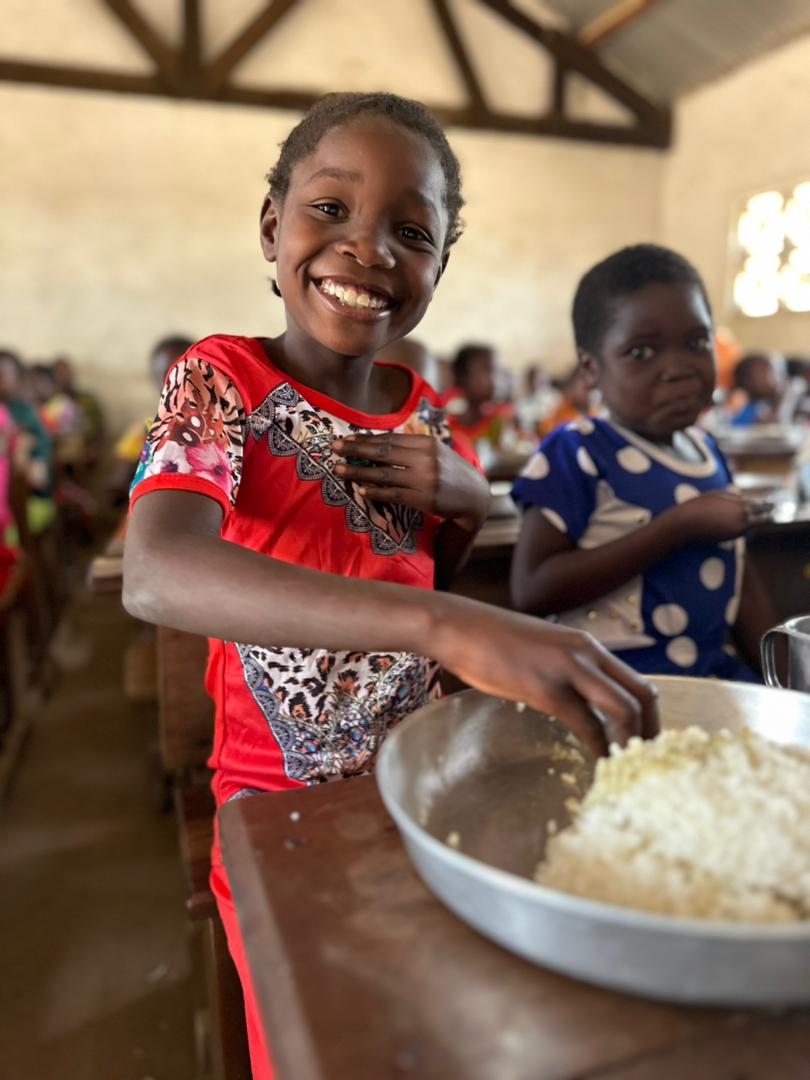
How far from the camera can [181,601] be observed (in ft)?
Result: 2.20

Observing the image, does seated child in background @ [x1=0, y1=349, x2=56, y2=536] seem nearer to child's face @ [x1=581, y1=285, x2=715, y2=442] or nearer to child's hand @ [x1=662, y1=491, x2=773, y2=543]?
child's face @ [x1=581, y1=285, x2=715, y2=442]

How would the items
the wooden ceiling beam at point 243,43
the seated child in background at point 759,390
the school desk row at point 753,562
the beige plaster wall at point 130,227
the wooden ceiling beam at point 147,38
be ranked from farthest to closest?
the wooden ceiling beam at point 243,43 → the beige plaster wall at point 130,227 → the wooden ceiling beam at point 147,38 → the seated child in background at point 759,390 → the school desk row at point 753,562

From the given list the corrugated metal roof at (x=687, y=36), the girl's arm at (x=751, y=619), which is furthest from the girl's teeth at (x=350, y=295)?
the corrugated metal roof at (x=687, y=36)

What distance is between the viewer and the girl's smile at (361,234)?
2.92 feet

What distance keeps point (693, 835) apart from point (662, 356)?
0.96 metres

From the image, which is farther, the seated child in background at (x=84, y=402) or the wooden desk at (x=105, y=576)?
the seated child in background at (x=84, y=402)

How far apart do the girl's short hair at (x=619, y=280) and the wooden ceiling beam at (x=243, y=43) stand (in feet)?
22.8

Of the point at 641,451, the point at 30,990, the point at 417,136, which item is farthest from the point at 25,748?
the point at 417,136

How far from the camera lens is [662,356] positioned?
4.28 feet

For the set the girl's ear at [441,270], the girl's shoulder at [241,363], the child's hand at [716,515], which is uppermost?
the girl's ear at [441,270]

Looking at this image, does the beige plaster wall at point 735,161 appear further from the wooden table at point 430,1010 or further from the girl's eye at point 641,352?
the wooden table at point 430,1010

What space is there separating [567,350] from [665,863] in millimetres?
8497

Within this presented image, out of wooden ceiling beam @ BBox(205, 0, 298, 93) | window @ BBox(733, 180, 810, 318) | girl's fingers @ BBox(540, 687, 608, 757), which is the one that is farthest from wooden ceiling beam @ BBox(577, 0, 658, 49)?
girl's fingers @ BBox(540, 687, 608, 757)

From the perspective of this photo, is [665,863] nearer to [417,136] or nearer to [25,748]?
[417,136]
